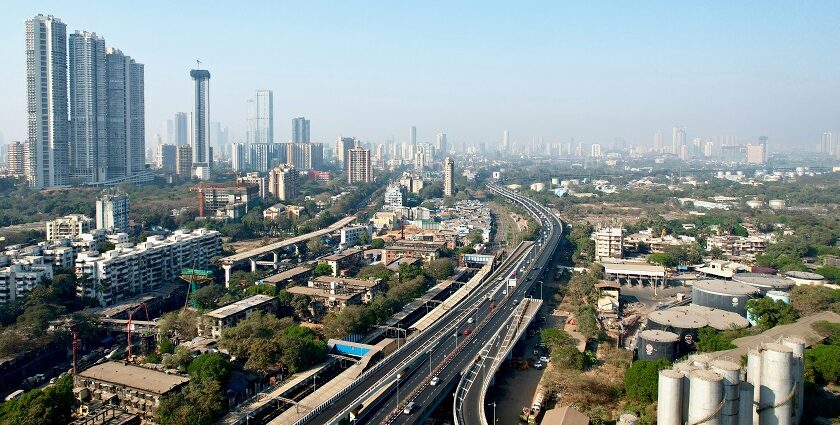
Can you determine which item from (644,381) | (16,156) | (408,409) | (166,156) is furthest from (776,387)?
(166,156)

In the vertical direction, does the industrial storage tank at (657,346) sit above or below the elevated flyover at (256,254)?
below

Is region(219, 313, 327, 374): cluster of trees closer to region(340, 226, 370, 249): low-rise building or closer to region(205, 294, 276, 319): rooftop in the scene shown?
region(205, 294, 276, 319): rooftop

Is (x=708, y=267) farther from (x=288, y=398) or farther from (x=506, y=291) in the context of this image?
(x=288, y=398)

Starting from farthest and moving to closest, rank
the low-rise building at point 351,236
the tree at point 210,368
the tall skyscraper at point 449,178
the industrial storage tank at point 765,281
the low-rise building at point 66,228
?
the tall skyscraper at point 449,178 → the low-rise building at point 351,236 → the low-rise building at point 66,228 → the industrial storage tank at point 765,281 → the tree at point 210,368

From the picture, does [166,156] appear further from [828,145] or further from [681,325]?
[828,145]

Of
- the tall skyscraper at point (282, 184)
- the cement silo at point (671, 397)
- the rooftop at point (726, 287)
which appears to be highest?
the tall skyscraper at point (282, 184)

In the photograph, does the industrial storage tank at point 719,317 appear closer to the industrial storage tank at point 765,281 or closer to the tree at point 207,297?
the industrial storage tank at point 765,281

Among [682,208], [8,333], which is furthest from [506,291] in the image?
[682,208]

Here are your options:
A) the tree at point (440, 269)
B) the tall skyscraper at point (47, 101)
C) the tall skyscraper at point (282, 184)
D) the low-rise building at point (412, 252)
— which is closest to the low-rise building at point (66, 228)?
the low-rise building at point (412, 252)
